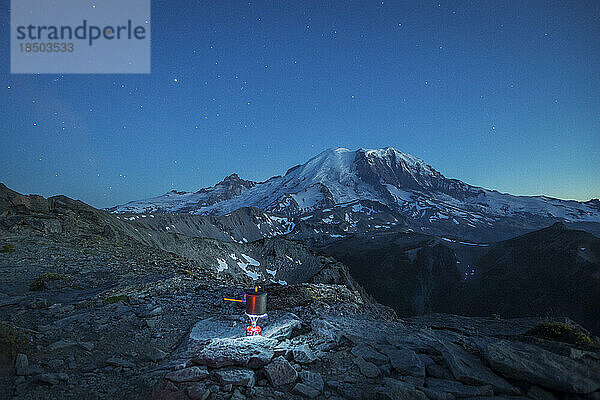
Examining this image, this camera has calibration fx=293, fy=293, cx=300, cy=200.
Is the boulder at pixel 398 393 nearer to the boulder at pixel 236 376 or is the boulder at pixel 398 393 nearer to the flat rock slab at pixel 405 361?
the flat rock slab at pixel 405 361

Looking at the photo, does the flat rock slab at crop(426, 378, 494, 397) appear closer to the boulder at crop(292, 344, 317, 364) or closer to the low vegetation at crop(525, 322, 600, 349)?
the boulder at crop(292, 344, 317, 364)

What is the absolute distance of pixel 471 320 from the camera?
94.6ft

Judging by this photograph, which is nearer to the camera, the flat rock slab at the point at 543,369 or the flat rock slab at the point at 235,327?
the flat rock slab at the point at 543,369

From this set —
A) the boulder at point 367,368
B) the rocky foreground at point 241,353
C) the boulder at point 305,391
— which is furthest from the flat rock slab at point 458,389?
the boulder at point 305,391

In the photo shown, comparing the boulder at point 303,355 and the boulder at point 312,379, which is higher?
the boulder at point 303,355

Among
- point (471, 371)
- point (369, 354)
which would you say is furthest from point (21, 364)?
point (471, 371)

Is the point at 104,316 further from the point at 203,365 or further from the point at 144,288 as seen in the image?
the point at 203,365

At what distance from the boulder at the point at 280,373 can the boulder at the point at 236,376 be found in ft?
1.03

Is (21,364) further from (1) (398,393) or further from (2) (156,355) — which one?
(1) (398,393)

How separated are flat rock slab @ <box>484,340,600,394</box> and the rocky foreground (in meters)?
0.02

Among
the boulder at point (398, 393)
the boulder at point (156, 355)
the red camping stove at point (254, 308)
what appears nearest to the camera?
the boulder at point (398, 393)

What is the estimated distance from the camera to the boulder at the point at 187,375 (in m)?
5.19

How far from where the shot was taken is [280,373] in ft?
17.9

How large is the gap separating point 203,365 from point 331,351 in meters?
2.72
